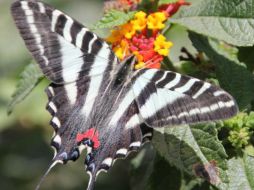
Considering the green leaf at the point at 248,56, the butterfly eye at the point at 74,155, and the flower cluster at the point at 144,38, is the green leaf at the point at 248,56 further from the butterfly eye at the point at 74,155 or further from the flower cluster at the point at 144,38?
the butterfly eye at the point at 74,155

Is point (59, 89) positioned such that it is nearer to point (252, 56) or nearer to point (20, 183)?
point (252, 56)

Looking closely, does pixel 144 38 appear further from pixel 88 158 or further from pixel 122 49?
pixel 88 158

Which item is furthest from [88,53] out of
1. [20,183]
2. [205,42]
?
[20,183]

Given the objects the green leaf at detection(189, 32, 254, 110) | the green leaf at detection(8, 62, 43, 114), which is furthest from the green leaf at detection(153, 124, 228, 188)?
the green leaf at detection(8, 62, 43, 114)

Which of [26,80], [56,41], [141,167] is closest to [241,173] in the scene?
[141,167]

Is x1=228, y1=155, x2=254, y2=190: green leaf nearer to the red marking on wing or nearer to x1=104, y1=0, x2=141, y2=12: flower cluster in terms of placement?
the red marking on wing

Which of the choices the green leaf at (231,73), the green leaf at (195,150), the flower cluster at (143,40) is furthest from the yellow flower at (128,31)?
the green leaf at (195,150)
